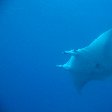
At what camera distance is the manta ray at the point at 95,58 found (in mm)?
3183

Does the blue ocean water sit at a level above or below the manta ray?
above

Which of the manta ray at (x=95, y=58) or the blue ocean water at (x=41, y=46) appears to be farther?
the blue ocean water at (x=41, y=46)

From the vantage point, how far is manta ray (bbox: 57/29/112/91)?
3.18 metres

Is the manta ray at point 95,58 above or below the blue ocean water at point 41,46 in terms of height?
below

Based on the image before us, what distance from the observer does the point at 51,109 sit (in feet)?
24.3

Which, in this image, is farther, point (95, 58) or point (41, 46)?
point (41, 46)

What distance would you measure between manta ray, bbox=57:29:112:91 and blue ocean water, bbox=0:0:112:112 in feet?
12.3

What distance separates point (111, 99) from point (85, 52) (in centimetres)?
401

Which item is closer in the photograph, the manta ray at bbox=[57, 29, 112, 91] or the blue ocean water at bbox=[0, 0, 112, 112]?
the manta ray at bbox=[57, 29, 112, 91]

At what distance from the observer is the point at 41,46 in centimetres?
768

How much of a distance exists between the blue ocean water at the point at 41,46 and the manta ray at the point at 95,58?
12.3ft

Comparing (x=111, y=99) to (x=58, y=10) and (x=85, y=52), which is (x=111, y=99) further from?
(x=85, y=52)

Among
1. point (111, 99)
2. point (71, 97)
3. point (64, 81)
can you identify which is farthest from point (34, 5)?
point (111, 99)

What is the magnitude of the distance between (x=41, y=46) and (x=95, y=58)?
451cm
